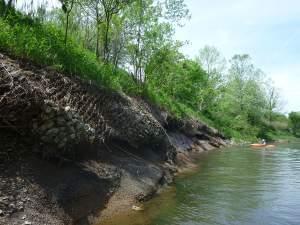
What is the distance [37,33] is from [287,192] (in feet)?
42.4

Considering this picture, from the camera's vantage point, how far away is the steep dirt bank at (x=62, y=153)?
32.0ft

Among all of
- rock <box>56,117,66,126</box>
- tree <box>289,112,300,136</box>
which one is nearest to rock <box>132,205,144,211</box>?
rock <box>56,117,66,126</box>

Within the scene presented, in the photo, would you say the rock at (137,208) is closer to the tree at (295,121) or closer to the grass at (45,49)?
the grass at (45,49)

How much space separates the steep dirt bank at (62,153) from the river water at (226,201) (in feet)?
3.24

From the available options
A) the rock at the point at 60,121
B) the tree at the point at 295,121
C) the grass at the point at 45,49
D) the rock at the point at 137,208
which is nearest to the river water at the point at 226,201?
the rock at the point at 137,208

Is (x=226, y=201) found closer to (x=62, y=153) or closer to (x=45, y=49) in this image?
(x=62, y=153)

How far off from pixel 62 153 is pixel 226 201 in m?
7.01

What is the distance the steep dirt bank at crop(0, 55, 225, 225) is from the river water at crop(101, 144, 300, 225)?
3.24 feet

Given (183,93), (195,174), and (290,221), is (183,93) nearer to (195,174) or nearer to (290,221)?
(195,174)

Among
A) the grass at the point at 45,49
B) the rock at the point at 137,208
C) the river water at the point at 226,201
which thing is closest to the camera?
the river water at the point at 226,201

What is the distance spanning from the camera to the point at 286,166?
26438mm

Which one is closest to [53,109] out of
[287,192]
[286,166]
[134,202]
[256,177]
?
[134,202]

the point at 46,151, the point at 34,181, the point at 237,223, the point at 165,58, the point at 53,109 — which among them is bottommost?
the point at 237,223

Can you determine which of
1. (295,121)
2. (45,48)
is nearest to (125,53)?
(45,48)
